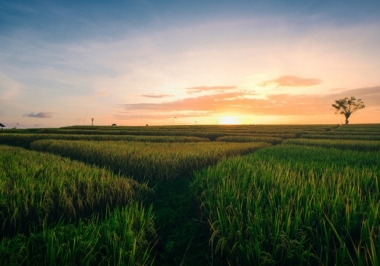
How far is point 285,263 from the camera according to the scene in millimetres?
2629

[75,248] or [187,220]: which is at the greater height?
[75,248]

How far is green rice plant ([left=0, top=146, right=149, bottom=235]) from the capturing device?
154 inches

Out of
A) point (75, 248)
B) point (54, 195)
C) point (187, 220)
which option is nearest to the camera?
point (75, 248)

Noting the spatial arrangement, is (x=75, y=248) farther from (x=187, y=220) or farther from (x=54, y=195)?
(x=187, y=220)

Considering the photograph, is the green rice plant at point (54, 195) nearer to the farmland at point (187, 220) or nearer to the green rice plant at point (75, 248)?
the farmland at point (187, 220)

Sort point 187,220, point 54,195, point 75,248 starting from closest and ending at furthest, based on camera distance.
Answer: point 75,248 → point 54,195 → point 187,220

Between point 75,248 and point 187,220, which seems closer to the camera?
point 75,248

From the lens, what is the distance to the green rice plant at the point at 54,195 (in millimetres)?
3904

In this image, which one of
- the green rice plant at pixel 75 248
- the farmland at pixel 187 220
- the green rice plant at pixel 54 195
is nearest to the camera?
the green rice plant at pixel 75 248

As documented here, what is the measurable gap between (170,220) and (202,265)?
1.43m

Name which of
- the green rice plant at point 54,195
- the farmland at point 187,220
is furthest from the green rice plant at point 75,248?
the green rice plant at point 54,195

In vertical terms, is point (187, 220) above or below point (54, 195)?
below

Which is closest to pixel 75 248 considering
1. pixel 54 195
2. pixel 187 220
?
pixel 54 195

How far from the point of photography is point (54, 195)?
4.48 m
